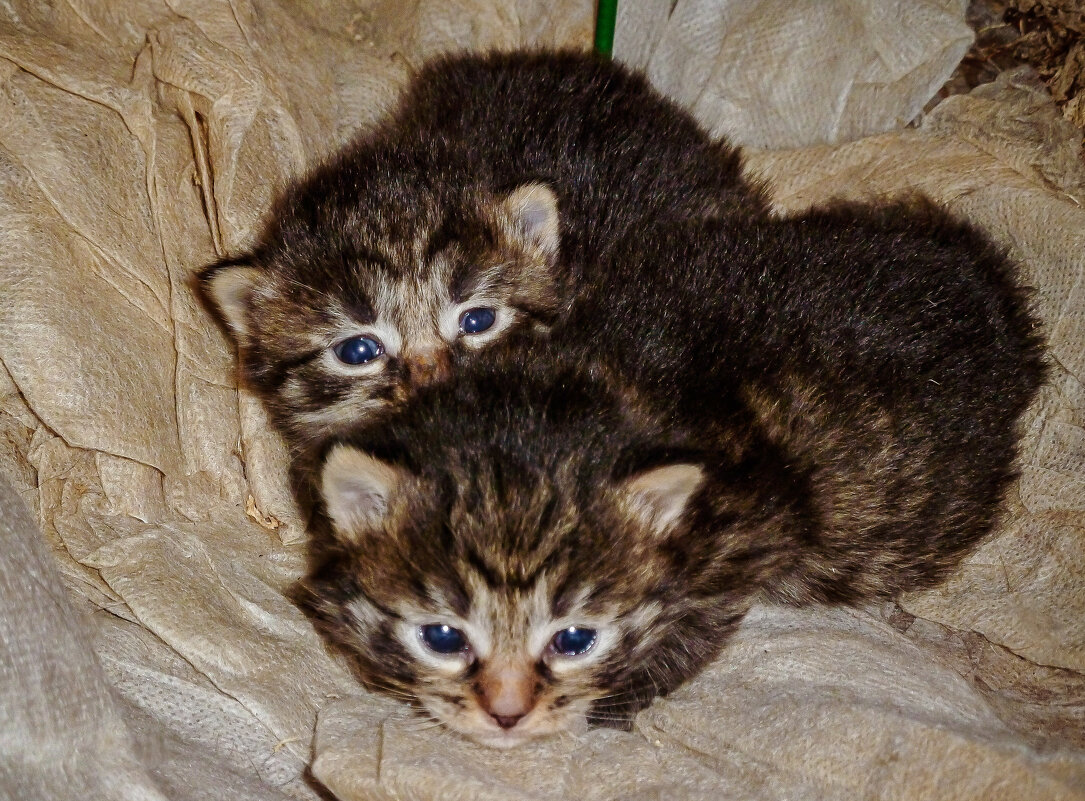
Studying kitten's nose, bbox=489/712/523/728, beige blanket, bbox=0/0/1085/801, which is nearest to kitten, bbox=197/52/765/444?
beige blanket, bbox=0/0/1085/801

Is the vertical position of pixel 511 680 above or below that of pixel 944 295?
below

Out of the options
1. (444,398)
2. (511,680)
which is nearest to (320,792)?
(511,680)

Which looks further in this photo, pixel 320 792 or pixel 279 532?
pixel 279 532

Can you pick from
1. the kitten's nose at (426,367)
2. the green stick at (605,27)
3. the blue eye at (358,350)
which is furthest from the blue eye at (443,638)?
the green stick at (605,27)

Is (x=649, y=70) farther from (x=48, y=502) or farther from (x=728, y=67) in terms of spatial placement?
(x=48, y=502)

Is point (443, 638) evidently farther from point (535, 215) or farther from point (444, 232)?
point (535, 215)

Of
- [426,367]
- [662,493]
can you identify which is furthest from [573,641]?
[426,367]

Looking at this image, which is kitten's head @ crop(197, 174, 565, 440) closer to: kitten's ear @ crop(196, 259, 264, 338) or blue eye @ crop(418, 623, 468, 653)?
kitten's ear @ crop(196, 259, 264, 338)
